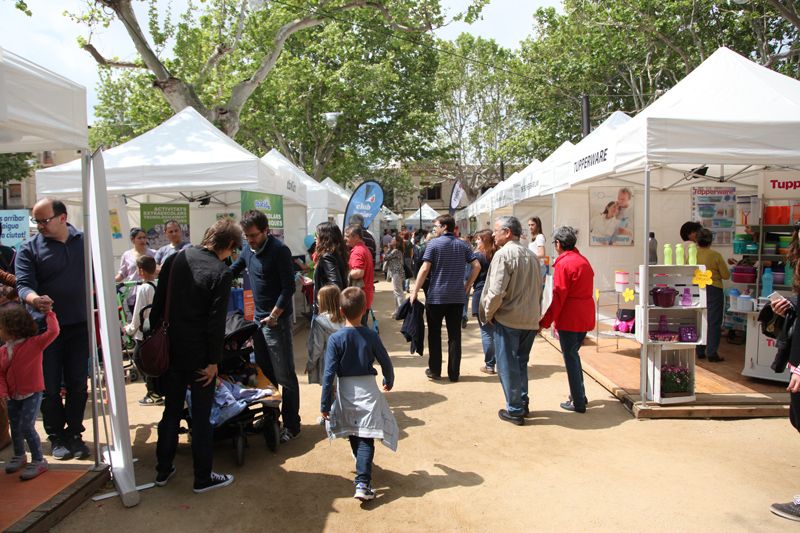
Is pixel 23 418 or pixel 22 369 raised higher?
pixel 22 369

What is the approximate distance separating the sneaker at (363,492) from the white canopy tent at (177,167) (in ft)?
15.3

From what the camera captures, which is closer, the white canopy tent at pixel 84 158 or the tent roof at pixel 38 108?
the tent roof at pixel 38 108

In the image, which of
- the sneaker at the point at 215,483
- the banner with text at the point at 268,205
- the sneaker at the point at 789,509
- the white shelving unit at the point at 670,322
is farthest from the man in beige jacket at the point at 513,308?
the banner with text at the point at 268,205

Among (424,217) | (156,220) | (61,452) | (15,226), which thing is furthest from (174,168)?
(424,217)

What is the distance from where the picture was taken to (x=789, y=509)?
3.16 m

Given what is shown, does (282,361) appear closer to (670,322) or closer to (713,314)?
(670,322)

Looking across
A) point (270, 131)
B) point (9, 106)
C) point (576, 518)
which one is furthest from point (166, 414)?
point (270, 131)

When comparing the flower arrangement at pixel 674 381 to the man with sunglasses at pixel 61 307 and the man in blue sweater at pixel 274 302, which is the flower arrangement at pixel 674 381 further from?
the man with sunglasses at pixel 61 307

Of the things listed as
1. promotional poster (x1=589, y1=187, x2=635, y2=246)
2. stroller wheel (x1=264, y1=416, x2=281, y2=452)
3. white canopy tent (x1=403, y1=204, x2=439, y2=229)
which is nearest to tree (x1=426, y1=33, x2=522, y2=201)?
white canopy tent (x1=403, y1=204, x2=439, y2=229)

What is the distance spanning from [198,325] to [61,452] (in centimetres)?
171

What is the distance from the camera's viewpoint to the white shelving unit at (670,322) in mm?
5004

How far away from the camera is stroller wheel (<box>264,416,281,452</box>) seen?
4.18m

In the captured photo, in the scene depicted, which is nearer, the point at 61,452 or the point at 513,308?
the point at 61,452

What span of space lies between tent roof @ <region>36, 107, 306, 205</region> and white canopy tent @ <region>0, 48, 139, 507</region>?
324 centimetres
